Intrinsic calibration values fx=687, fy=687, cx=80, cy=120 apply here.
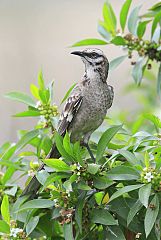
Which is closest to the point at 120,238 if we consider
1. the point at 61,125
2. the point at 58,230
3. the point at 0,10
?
the point at 58,230

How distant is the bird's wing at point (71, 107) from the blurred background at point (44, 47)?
340cm

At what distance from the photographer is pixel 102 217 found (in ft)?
8.11

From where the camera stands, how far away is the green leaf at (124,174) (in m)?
2.45

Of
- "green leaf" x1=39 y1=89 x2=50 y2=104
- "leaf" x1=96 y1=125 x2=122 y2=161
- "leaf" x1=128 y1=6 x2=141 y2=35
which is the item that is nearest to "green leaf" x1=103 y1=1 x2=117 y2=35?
"leaf" x1=128 y1=6 x2=141 y2=35

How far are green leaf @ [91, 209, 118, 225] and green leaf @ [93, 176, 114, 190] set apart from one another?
0.30ft

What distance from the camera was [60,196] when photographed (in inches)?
99.6

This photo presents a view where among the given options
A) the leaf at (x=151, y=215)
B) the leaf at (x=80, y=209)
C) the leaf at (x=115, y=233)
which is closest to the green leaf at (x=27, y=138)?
the leaf at (x=80, y=209)

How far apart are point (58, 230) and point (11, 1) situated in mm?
7169

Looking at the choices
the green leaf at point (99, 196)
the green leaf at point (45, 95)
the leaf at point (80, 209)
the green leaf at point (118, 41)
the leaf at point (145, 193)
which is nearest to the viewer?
the leaf at point (145, 193)

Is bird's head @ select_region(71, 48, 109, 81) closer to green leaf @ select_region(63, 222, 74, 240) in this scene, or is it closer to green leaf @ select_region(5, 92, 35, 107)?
green leaf @ select_region(5, 92, 35, 107)

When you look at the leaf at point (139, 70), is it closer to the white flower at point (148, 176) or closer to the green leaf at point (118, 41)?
the green leaf at point (118, 41)

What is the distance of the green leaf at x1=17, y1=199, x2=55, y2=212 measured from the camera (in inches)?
99.7

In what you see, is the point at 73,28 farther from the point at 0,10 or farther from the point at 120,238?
the point at 120,238

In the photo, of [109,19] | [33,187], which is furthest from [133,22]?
[33,187]
